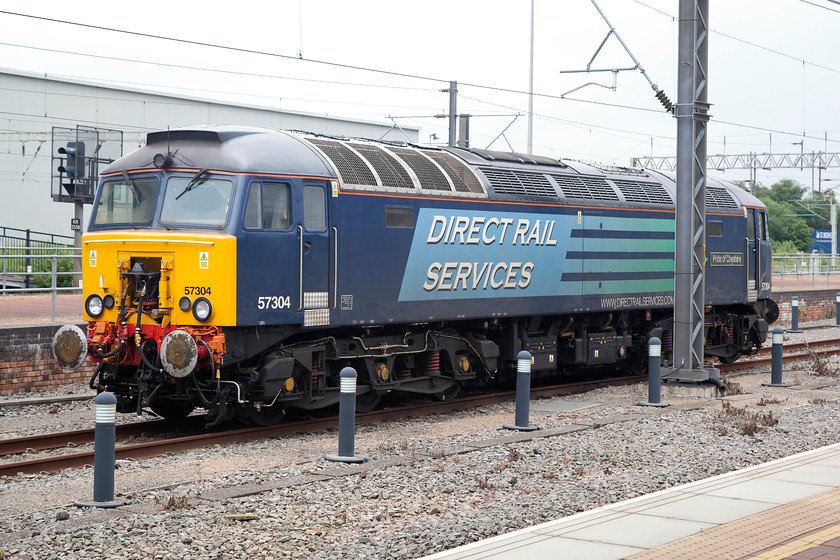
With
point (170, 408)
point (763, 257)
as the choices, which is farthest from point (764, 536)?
point (763, 257)

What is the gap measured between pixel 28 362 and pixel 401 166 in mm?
6996

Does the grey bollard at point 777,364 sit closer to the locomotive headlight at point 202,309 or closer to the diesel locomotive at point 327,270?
the diesel locomotive at point 327,270

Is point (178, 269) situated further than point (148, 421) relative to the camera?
No

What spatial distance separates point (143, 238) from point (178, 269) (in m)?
0.63

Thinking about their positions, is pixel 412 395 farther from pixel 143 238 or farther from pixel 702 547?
pixel 702 547

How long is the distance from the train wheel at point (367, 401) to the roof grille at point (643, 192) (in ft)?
22.7

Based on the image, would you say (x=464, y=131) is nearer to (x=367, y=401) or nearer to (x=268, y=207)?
(x=367, y=401)

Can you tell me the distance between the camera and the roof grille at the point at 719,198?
20.3 metres

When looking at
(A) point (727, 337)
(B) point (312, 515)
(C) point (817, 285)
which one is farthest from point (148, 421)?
(C) point (817, 285)

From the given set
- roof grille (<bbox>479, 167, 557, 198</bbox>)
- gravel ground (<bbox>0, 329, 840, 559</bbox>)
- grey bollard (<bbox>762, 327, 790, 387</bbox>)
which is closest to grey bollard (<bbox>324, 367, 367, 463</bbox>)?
gravel ground (<bbox>0, 329, 840, 559</bbox>)

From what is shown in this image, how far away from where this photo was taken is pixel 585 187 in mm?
17672

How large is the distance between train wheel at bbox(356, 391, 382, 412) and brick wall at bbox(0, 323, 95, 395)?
215 inches

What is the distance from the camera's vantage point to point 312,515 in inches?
311

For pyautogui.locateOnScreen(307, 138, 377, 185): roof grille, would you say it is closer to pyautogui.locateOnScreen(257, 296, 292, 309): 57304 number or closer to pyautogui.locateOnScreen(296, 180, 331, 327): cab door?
pyautogui.locateOnScreen(296, 180, 331, 327): cab door
